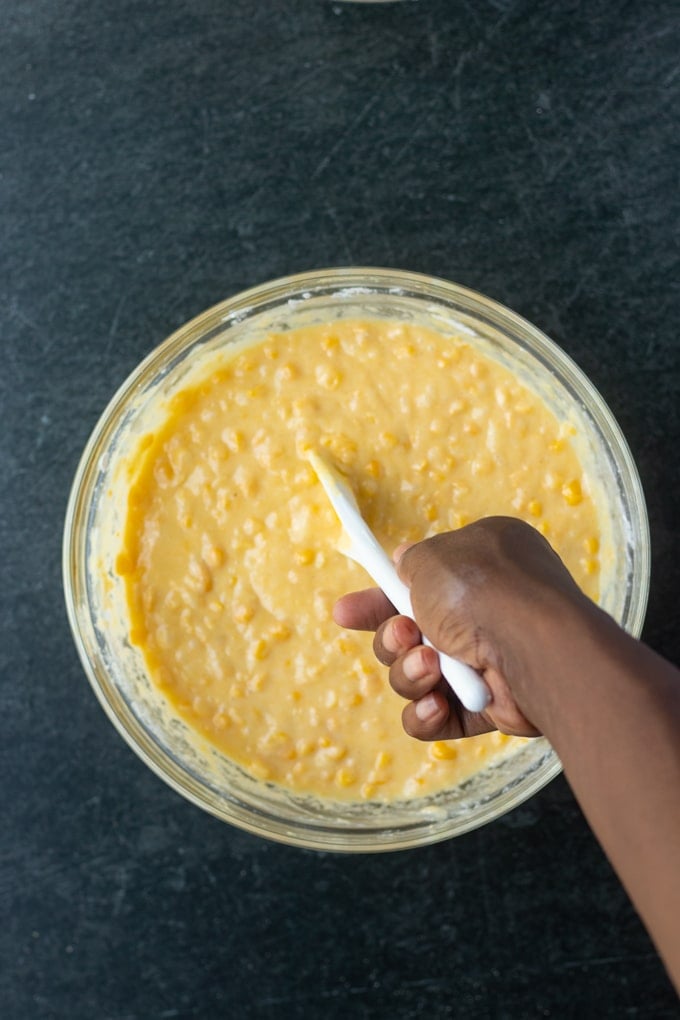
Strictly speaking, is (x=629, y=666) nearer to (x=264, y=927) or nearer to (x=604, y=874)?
(x=604, y=874)

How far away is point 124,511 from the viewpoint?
5.39ft

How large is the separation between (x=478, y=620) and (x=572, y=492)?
0.55 meters

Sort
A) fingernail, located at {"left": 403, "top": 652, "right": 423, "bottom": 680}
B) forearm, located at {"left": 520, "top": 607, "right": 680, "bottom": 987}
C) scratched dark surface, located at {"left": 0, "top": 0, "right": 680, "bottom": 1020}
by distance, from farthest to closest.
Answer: scratched dark surface, located at {"left": 0, "top": 0, "right": 680, "bottom": 1020} < fingernail, located at {"left": 403, "top": 652, "right": 423, "bottom": 680} < forearm, located at {"left": 520, "top": 607, "right": 680, "bottom": 987}

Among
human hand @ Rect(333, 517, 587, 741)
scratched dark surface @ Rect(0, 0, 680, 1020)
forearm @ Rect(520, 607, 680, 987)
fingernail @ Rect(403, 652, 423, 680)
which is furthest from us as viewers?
scratched dark surface @ Rect(0, 0, 680, 1020)

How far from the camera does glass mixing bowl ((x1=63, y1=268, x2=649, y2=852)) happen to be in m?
1.62

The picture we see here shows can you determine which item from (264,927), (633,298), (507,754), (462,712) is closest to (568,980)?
(507,754)

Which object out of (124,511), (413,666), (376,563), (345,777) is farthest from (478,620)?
(124,511)

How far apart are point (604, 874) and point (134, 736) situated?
0.87 m

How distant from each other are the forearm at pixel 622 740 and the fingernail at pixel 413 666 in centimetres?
20

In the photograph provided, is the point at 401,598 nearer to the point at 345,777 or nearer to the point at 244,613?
the point at 244,613

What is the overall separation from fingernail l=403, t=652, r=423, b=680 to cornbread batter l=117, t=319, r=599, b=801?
30 centimetres

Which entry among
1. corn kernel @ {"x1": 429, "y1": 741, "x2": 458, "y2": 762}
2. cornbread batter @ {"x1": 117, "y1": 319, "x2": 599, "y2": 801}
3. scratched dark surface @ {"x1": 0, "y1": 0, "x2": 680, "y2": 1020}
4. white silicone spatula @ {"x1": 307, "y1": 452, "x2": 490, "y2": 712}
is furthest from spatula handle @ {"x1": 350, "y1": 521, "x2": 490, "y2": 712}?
scratched dark surface @ {"x1": 0, "y1": 0, "x2": 680, "y2": 1020}

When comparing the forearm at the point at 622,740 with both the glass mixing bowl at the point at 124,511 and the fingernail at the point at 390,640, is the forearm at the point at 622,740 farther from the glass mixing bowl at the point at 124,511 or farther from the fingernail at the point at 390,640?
the glass mixing bowl at the point at 124,511

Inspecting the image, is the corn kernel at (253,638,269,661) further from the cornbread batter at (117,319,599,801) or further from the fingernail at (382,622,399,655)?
the fingernail at (382,622,399,655)
